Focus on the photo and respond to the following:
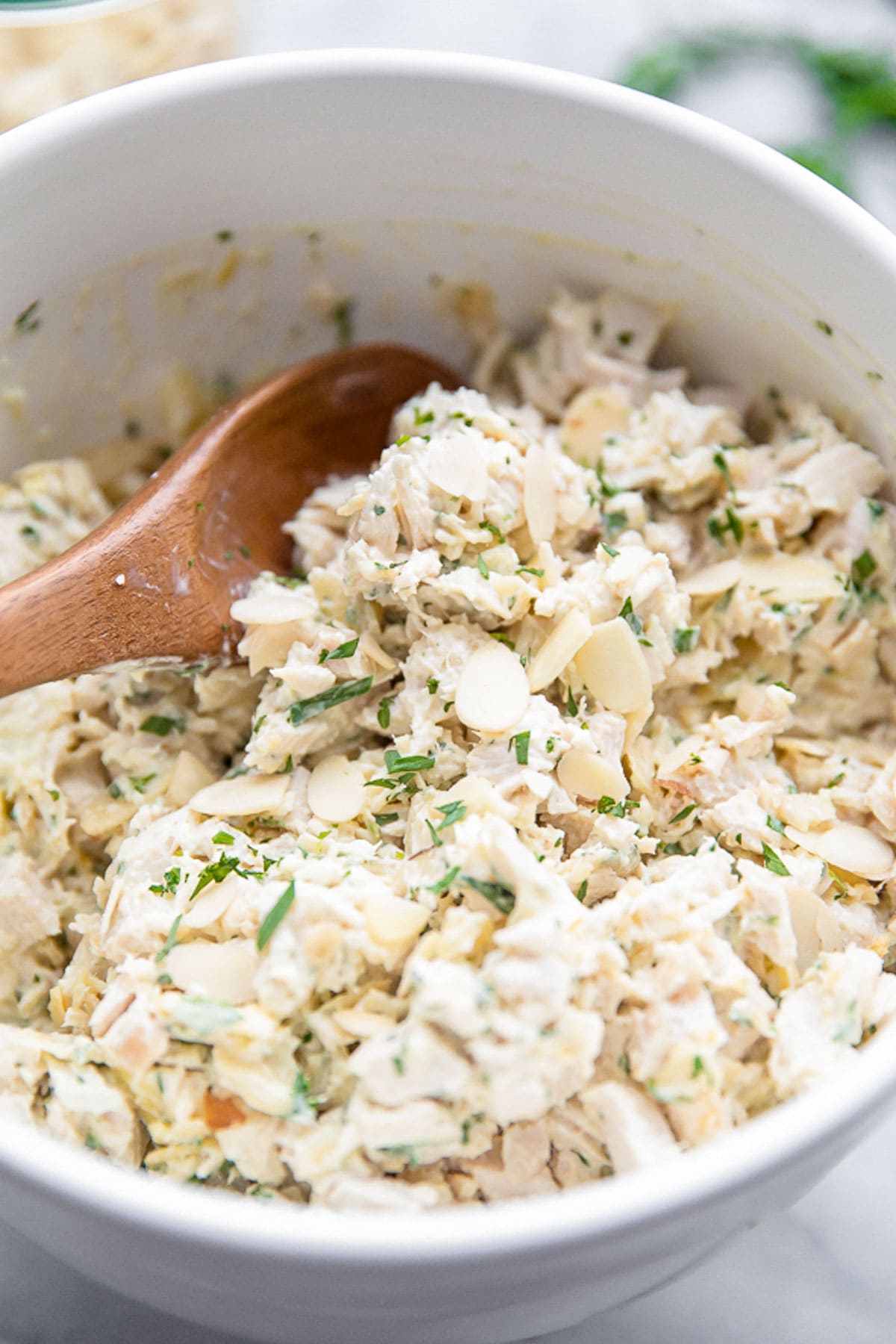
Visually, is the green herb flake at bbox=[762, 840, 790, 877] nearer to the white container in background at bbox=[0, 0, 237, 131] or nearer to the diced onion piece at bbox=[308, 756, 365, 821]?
the diced onion piece at bbox=[308, 756, 365, 821]

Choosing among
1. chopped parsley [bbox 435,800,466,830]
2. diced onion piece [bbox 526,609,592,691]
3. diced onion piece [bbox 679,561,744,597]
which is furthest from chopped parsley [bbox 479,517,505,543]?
chopped parsley [bbox 435,800,466,830]

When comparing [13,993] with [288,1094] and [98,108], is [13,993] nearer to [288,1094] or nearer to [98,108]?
[288,1094]

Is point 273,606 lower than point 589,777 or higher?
lower

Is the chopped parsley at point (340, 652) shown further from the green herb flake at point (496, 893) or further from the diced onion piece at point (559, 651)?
the green herb flake at point (496, 893)

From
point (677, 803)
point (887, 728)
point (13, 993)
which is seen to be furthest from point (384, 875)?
point (887, 728)

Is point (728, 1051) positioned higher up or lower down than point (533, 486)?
lower down

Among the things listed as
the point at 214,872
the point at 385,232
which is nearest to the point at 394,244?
the point at 385,232

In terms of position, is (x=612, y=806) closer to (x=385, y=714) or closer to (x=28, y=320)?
(x=385, y=714)

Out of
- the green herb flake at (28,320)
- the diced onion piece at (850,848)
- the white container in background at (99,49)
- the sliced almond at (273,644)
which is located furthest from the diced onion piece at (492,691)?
the white container in background at (99,49)
